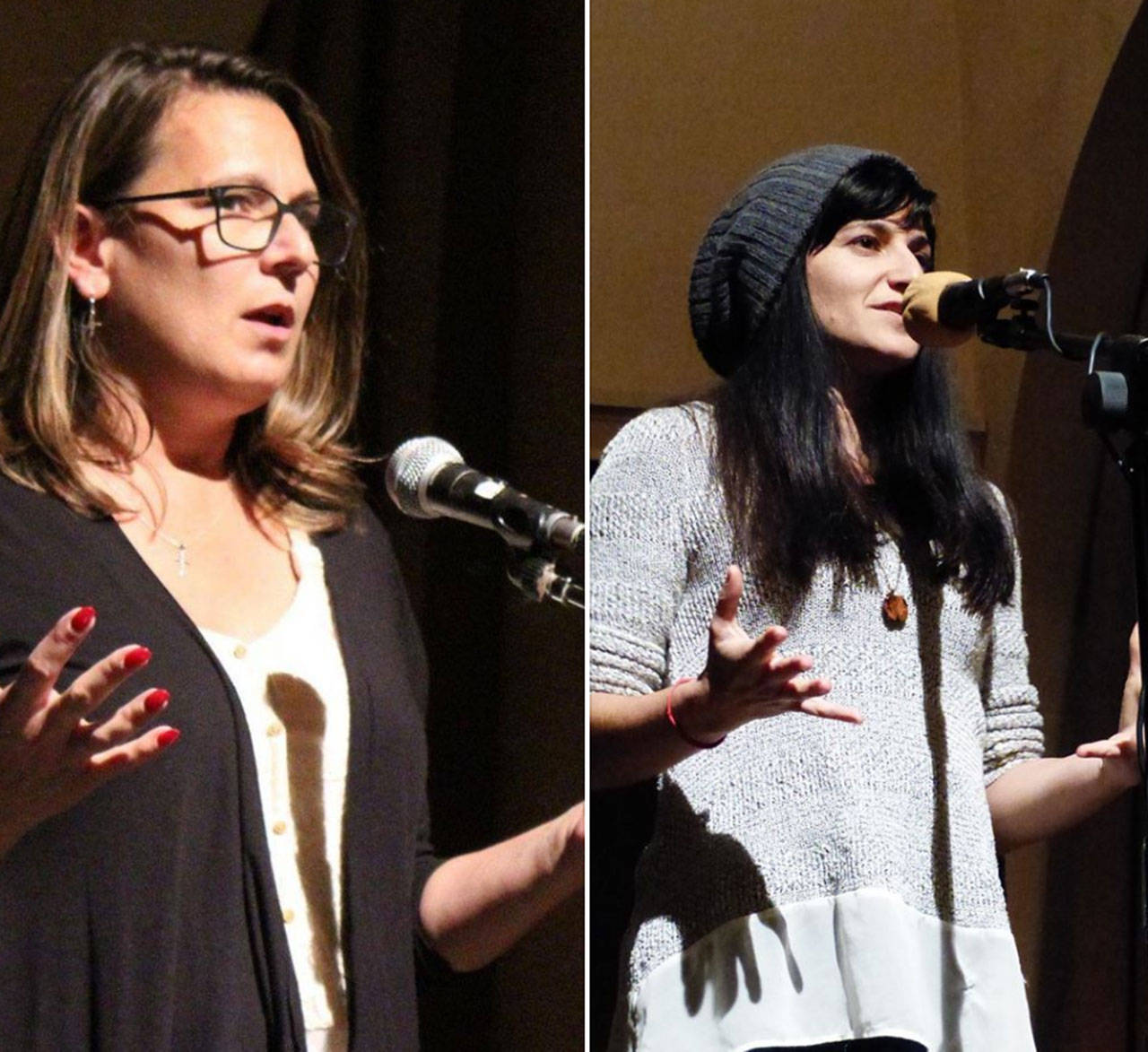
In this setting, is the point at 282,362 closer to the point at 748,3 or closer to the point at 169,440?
the point at 169,440

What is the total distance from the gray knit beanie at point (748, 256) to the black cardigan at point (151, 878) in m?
0.51

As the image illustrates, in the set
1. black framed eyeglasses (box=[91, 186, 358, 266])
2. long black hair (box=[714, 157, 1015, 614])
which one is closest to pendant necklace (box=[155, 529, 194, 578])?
black framed eyeglasses (box=[91, 186, 358, 266])

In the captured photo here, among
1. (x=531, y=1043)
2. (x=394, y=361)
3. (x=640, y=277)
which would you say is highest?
(x=640, y=277)

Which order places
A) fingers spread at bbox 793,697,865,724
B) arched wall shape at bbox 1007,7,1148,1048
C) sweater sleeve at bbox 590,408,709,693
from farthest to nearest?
arched wall shape at bbox 1007,7,1148,1048 → sweater sleeve at bbox 590,408,709,693 → fingers spread at bbox 793,697,865,724

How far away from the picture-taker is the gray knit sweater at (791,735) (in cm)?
136

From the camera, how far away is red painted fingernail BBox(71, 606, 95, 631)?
1068 mm

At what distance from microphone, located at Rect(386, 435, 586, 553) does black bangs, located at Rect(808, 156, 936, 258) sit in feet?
1.24

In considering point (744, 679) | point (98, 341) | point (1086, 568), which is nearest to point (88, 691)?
point (98, 341)

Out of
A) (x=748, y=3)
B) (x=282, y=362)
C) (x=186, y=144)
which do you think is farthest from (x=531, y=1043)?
(x=748, y=3)

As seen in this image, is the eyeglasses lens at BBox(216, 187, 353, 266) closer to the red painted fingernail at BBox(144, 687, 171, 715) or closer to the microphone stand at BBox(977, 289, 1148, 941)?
A: the red painted fingernail at BBox(144, 687, 171, 715)

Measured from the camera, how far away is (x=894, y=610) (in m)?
1.43

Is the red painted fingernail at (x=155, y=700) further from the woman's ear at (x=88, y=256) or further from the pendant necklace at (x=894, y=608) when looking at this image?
the pendant necklace at (x=894, y=608)

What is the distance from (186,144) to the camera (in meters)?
1.21

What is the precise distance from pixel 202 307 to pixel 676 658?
18.1 inches
